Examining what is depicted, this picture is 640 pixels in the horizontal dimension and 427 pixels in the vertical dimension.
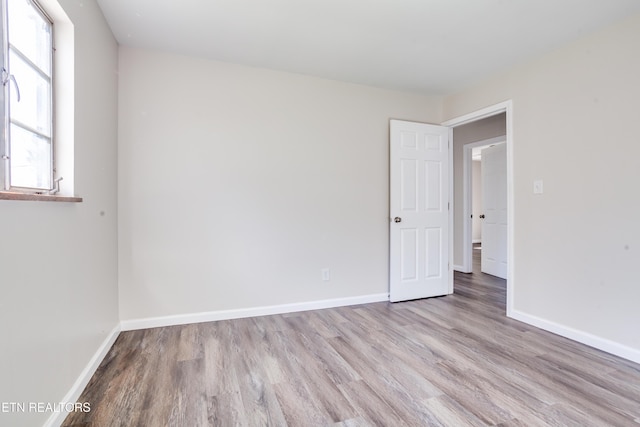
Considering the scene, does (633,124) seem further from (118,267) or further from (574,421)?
(118,267)

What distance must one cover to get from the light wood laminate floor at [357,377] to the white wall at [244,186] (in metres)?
0.43

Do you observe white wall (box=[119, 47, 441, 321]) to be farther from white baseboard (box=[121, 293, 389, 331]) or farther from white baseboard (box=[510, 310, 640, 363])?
white baseboard (box=[510, 310, 640, 363])

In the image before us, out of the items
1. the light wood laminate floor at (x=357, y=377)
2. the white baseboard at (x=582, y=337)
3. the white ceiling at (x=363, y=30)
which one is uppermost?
the white ceiling at (x=363, y=30)

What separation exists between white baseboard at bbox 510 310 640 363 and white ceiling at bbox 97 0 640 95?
2368mm

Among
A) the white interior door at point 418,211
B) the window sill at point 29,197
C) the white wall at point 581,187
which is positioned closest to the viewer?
the window sill at point 29,197

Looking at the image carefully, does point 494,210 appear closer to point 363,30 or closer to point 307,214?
point 307,214

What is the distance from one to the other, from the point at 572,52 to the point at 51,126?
3.74m

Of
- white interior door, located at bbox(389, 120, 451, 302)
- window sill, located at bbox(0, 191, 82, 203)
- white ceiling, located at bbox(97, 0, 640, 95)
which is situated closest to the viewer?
window sill, located at bbox(0, 191, 82, 203)

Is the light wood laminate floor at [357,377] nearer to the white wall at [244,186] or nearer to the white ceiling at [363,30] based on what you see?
the white wall at [244,186]

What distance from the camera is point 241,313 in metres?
2.86

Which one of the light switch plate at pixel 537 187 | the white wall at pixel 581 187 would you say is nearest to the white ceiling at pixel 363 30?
the white wall at pixel 581 187

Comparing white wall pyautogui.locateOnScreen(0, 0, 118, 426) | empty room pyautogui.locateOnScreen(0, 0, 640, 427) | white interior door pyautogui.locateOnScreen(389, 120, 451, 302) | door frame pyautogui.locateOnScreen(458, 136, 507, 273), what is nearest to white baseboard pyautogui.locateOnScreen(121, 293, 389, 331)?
empty room pyautogui.locateOnScreen(0, 0, 640, 427)

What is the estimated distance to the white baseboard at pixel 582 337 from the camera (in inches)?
82.4

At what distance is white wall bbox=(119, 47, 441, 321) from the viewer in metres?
2.59
